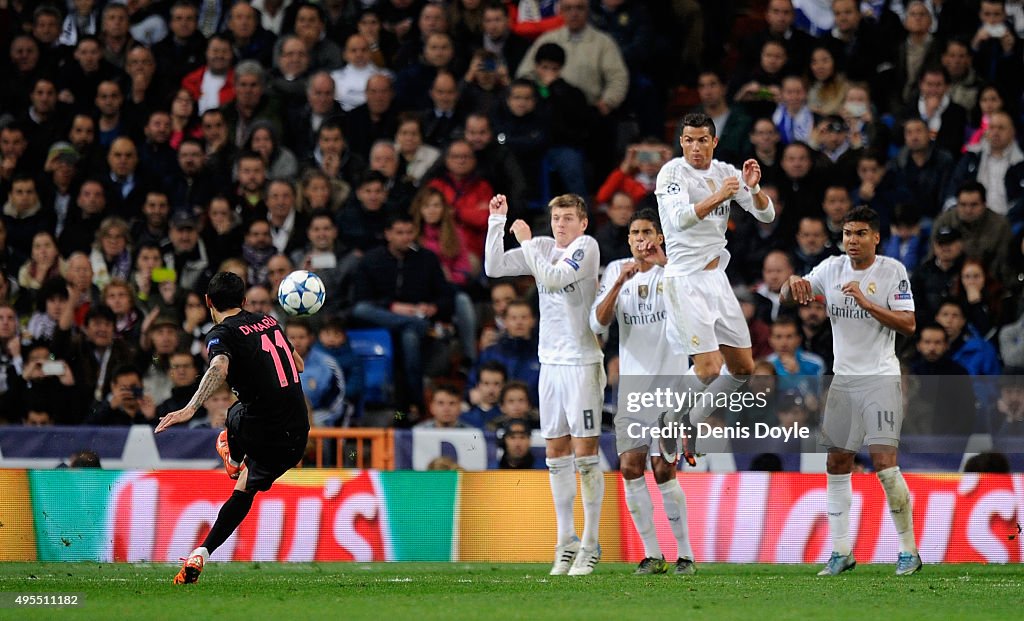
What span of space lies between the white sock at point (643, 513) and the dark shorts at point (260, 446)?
252 cm

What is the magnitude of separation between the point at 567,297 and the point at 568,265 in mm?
268

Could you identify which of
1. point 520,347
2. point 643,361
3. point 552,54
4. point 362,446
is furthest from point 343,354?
point 552,54

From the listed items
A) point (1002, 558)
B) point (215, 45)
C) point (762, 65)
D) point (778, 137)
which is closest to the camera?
point (1002, 558)

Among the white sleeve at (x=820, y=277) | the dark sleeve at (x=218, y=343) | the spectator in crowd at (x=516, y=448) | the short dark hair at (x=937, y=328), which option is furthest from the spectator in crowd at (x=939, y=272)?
the dark sleeve at (x=218, y=343)

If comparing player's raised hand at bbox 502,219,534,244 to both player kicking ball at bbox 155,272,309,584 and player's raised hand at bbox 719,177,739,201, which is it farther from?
player kicking ball at bbox 155,272,309,584

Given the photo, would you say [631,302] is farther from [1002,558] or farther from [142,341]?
[142,341]

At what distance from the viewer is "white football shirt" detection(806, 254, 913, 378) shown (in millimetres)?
11227

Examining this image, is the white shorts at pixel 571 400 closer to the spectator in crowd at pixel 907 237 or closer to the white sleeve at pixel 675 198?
the white sleeve at pixel 675 198

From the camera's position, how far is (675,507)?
11.3 m

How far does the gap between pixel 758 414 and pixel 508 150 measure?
15.4 feet

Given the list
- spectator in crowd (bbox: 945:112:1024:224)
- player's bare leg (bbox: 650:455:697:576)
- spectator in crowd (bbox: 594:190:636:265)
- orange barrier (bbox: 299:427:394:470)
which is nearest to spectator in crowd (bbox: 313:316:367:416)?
orange barrier (bbox: 299:427:394:470)

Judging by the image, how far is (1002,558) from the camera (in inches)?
480

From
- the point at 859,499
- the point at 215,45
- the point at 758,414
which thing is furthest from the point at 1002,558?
the point at 215,45

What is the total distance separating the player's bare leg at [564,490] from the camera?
11336 millimetres
